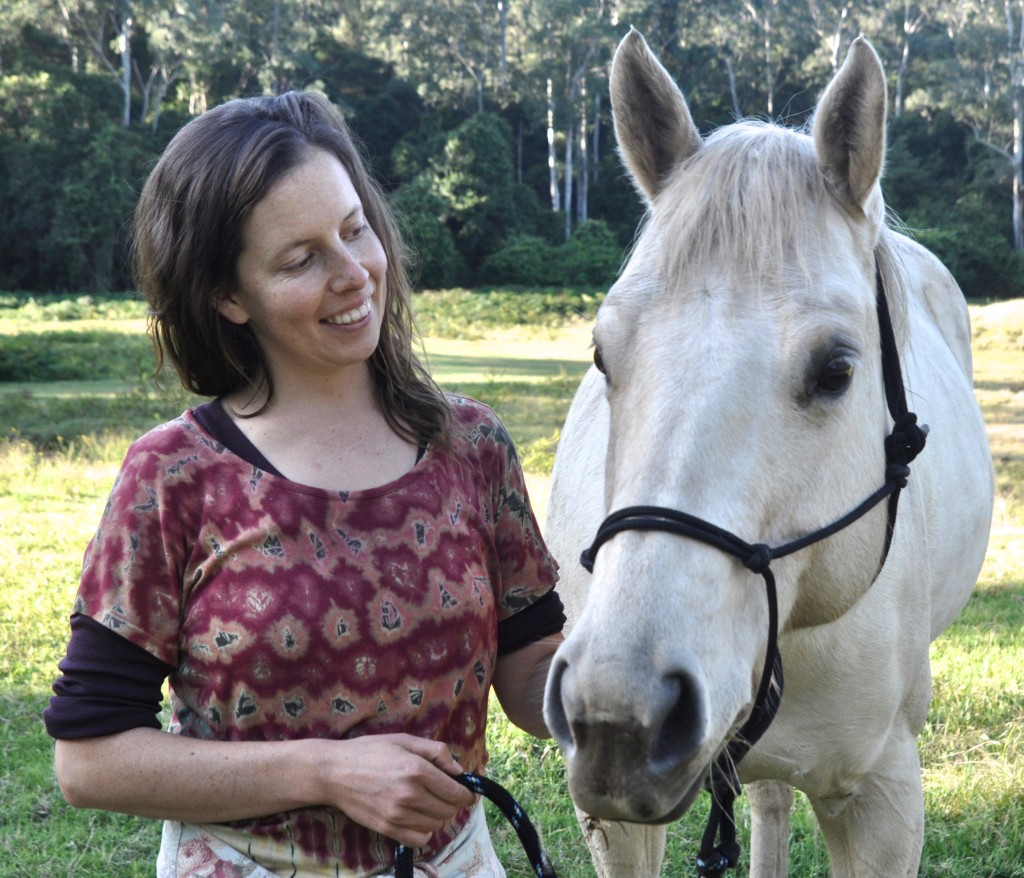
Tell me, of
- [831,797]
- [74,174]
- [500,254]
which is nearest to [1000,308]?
[500,254]

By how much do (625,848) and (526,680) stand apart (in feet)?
2.91

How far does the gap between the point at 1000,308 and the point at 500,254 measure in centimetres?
1852

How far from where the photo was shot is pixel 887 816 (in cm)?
242

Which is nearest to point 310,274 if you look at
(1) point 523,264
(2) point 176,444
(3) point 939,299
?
(2) point 176,444

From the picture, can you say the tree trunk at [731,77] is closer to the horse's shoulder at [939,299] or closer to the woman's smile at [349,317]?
the horse's shoulder at [939,299]

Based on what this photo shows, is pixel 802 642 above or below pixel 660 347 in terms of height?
below

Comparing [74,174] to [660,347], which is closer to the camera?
[660,347]

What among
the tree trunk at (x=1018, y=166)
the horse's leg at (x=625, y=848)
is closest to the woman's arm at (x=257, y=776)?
the horse's leg at (x=625, y=848)

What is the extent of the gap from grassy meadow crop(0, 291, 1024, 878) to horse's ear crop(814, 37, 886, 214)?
4.14ft

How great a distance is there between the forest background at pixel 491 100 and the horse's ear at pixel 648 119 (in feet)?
111

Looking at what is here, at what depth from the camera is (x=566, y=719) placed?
1432mm

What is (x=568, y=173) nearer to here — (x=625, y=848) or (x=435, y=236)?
(x=435, y=236)

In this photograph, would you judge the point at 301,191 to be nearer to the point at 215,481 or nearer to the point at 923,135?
the point at 215,481

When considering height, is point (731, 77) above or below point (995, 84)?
above
